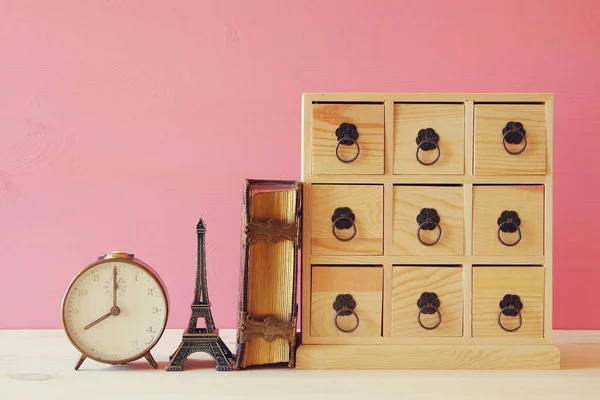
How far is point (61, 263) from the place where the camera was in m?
1.66

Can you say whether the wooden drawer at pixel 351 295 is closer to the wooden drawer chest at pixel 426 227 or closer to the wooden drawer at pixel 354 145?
the wooden drawer chest at pixel 426 227

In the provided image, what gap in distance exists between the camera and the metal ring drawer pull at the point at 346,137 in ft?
4.00

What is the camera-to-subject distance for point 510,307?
4.00 ft

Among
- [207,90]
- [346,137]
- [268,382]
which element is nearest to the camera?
[268,382]

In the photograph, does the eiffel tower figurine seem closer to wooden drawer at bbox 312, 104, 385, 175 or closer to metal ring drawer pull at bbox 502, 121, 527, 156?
wooden drawer at bbox 312, 104, 385, 175

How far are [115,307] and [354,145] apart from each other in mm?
580

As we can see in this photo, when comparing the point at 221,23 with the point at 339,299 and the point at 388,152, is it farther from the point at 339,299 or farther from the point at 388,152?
the point at 339,299

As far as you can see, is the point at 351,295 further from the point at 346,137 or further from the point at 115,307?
the point at 115,307

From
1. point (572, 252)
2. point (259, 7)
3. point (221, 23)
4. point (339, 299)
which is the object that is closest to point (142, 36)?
point (221, 23)

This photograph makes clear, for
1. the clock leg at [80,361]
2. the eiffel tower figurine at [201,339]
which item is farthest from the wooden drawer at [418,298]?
the clock leg at [80,361]

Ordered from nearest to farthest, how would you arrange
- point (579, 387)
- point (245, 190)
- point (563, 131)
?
point (579, 387), point (245, 190), point (563, 131)

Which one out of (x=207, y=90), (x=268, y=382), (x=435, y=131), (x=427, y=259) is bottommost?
(x=268, y=382)

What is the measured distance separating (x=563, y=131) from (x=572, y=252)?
338 mm

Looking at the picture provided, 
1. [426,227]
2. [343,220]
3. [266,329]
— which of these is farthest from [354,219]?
[266,329]
